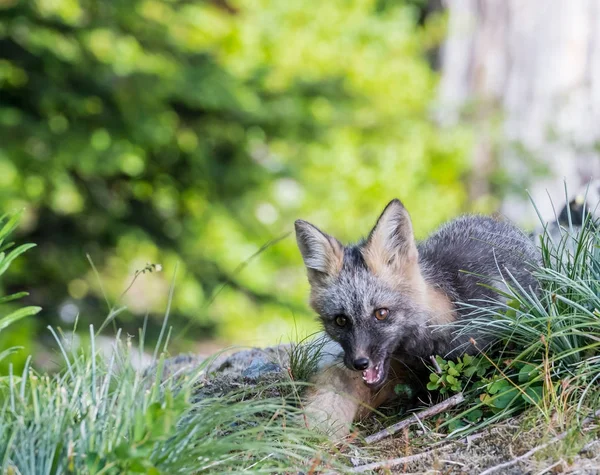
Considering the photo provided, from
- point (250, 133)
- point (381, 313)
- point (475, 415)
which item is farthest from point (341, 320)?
point (250, 133)

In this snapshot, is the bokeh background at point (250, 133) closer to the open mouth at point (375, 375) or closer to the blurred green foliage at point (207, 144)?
the blurred green foliage at point (207, 144)

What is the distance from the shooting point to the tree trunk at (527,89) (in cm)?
1155

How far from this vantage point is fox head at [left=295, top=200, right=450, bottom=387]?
4.22 m

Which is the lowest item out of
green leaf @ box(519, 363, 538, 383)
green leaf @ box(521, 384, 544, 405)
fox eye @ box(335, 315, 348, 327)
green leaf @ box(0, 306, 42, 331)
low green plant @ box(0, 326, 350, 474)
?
low green plant @ box(0, 326, 350, 474)

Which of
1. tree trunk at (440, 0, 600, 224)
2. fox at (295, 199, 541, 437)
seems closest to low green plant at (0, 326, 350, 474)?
fox at (295, 199, 541, 437)

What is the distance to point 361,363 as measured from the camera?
4.00 meters

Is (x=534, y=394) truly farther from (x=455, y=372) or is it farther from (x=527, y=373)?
(x=455, y=372)

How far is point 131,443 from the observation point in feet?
9.34

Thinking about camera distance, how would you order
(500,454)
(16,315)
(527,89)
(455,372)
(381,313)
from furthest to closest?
1. (527,89)
2. (381,313)
3. (455,372)
4. (16,315)
5. (500,454)

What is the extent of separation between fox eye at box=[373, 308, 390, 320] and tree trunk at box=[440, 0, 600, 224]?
713cm

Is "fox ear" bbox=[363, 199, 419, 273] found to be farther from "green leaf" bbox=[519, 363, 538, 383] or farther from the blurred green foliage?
the blurred green foliage

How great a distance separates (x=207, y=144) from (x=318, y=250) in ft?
18.9

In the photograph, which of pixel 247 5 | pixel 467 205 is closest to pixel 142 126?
pixel 247 5

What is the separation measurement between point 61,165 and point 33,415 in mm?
5883
